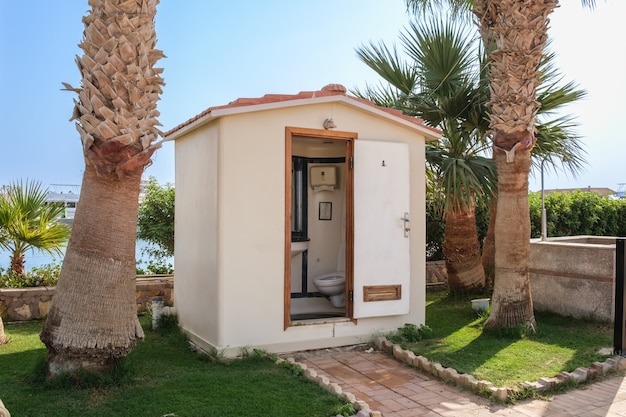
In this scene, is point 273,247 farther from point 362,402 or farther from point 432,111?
point 432,111

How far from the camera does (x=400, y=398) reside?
16.7 feet

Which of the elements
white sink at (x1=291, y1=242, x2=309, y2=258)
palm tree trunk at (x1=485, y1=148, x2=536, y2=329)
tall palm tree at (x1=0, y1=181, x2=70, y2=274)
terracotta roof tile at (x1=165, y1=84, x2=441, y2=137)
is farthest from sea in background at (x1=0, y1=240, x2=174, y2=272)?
palm tree trunk at (x1=485, y1=148, x2=536, y2=329)

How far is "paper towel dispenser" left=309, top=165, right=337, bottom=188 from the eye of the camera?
949cm

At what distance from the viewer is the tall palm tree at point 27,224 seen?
28.8ft

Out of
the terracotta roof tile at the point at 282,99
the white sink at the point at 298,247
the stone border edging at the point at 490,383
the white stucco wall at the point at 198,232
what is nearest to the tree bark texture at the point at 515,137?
the terracotta roof tile at the point at 282,99

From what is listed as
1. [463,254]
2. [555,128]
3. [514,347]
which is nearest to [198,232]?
[514,347]

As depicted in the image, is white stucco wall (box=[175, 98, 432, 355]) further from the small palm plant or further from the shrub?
the shrub

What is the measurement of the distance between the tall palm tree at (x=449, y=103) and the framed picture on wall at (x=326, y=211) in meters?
2.06

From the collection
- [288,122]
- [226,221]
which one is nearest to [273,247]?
[226,221]

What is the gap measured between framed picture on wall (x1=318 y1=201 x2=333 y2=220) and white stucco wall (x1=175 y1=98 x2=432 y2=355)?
2.65 metres

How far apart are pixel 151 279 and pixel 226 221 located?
4.38 meters

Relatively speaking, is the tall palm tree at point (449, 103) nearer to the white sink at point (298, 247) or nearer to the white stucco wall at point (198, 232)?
the white sink at point (298, 247)

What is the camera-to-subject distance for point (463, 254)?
34.2ft

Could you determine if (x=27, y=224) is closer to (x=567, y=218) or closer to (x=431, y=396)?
(x=431, y=396)
